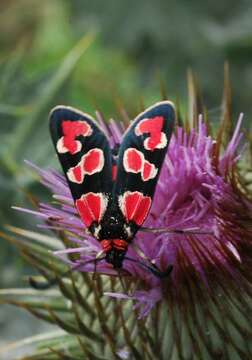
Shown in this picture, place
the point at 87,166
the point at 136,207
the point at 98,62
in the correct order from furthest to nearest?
the point at 98,62 → the point at 87,166 → the point at 136,207

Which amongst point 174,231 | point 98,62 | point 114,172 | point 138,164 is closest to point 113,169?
point 114,172

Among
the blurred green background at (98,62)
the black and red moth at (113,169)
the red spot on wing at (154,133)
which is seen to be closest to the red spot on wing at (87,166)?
the black and red moth at (113,169)

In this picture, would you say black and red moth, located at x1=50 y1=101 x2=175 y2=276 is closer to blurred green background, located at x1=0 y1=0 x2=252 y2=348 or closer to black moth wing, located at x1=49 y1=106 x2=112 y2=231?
black moth wing, located at x1=49 y1=106 x2=112 y2=231

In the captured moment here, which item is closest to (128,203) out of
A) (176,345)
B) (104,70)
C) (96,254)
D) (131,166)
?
(131,166)

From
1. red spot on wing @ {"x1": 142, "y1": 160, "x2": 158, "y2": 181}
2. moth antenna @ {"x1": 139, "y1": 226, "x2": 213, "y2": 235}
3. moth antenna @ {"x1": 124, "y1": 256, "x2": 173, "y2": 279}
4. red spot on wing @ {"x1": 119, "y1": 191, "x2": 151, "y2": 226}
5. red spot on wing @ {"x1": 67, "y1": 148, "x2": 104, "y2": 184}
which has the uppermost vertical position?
red spot on wing @ {"x1": 67, "y1": 148, "x2": 104, "y2": 184}

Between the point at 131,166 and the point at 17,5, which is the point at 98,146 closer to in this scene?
the point at 131,166

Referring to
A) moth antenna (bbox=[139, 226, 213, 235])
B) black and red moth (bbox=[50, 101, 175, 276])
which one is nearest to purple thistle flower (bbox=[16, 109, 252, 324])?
moth antenna (bbox=[139, 226, 213, 235])

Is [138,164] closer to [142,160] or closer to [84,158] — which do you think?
[142,160]
